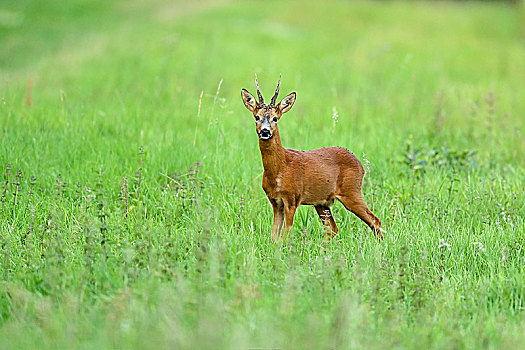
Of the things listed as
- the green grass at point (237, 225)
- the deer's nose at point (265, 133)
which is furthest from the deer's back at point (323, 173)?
the deer's nose at point (265, 133)

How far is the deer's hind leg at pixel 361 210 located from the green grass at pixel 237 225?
84 millimetres

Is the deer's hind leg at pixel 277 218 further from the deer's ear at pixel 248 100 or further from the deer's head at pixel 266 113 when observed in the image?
the deer's ear at pixel 248 100

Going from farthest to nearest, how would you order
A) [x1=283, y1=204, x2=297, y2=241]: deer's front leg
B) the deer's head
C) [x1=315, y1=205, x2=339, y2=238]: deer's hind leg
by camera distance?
[x1=315, y1=205, x2=339, y2=238]: deer's hind leg, [x1=283, y1=204, x2=297, y2=241]: deer's front leg, the deer's head

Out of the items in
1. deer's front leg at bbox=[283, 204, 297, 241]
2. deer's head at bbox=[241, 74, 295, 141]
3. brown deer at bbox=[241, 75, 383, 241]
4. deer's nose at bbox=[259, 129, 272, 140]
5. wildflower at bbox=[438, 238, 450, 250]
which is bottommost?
wildflower at bbox=[438, 238, 450, 250]

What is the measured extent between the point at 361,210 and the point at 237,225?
0.89m

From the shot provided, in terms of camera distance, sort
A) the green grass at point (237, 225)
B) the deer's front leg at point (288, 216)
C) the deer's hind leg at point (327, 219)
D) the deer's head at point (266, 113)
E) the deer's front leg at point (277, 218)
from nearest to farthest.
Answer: the green grass at point (237, 225)
the deer's head at point (266, 113)
the deer's front leg at point (288, 216)
the deer's front leg at point (277, 218)
the deer's hind leg at point (327, 219)

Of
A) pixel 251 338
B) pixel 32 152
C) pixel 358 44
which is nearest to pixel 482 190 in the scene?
pixel 251 338

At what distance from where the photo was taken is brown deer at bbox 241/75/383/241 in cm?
479

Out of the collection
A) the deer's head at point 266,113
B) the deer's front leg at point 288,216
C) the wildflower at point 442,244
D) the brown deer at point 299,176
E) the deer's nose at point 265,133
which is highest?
the deer's head at point 266,113

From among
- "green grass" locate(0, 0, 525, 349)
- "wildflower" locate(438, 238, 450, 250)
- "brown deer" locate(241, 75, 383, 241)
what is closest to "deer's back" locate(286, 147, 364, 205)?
"brown deer" locate(241, 75, 383, 241)

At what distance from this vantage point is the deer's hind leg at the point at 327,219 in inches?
199

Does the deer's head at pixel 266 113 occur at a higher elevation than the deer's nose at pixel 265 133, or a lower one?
higher

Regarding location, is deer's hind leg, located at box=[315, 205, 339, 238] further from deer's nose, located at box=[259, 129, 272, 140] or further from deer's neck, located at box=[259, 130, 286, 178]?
deer's nose, located at box=[259, 129, 272, 140]

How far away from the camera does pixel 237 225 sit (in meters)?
5.06
